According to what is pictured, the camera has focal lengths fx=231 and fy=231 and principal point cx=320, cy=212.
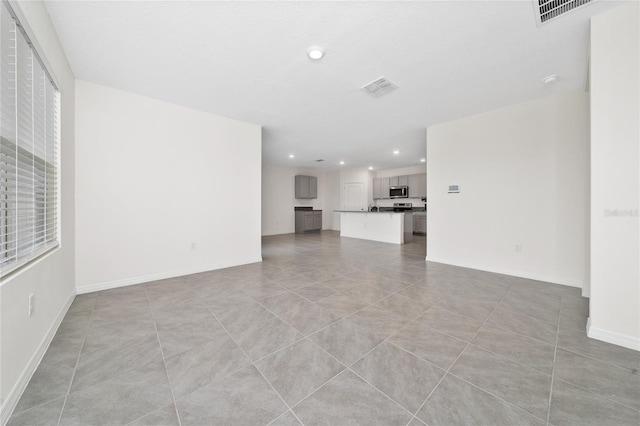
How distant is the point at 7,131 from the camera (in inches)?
54.1

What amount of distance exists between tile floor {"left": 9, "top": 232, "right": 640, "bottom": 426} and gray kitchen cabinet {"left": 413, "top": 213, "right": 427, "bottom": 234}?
590 cm

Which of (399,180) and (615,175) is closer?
(615,175)

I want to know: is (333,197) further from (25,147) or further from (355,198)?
(25,147)

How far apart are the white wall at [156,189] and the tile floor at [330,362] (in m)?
0.59

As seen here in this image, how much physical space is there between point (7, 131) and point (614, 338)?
4.42 meters

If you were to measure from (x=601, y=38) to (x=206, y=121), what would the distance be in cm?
451

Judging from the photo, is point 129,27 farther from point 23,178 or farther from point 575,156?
point 575,156

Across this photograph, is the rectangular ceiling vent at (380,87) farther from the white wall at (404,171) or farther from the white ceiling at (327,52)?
the white wall at (404,171)

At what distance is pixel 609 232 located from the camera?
1833 millimetres

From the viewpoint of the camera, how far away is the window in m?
Answer: 1.36

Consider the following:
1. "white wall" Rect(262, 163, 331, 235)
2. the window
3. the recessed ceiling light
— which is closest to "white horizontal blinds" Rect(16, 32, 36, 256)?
the window

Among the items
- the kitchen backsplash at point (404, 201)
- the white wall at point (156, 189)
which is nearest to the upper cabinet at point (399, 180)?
the kitchen backsplash at point (404, 201)

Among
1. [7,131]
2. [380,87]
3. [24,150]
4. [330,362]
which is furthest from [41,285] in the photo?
[380,87]

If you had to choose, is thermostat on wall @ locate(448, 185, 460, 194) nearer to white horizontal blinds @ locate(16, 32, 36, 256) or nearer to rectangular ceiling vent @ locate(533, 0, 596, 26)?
rectangular ceiling vent @ locate(533, 0, 596, 26)
